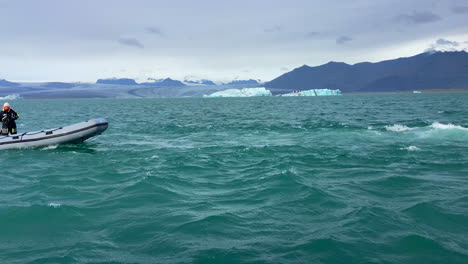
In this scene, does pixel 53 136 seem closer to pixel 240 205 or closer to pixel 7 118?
pixel 7 118

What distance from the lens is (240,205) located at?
26.2 feet

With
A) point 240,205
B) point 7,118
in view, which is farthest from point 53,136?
point 240,205

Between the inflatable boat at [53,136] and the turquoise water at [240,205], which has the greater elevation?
the inflatable boat at [53,136]

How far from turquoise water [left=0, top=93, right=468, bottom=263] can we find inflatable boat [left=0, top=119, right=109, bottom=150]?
39.5 inches

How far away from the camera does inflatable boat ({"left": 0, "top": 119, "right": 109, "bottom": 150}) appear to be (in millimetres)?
16203

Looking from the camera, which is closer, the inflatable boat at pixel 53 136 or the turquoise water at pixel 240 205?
the turquoise water at pixel 240 205

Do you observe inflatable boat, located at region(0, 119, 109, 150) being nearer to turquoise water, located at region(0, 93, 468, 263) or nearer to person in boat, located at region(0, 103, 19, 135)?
person in boat, located at region(0, 103, 19, 135)

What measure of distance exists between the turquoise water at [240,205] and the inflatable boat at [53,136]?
1.00 meters

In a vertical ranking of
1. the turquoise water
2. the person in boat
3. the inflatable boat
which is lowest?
the turquoise water

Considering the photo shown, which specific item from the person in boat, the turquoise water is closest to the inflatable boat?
the person in boat

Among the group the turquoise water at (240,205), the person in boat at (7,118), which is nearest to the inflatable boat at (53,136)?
the person in boat at (7,118)

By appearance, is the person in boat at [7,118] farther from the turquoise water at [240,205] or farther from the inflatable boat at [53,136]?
the turquoise water at [240,205]

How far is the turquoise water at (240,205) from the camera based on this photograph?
5.73 m

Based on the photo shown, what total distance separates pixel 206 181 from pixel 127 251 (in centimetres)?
472
